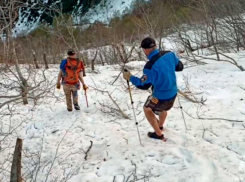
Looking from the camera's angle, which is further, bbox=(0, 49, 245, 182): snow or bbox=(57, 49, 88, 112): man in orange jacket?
bbox=(57, 49, 88, 112): man in orange jacket

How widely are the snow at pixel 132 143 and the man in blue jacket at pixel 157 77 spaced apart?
0.74 m

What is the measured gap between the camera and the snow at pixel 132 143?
14.7 feet

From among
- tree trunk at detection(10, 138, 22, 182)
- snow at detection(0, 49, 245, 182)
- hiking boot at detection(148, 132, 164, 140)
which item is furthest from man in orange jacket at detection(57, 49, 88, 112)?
tree trunk at detection(10, 138, 22, 182)

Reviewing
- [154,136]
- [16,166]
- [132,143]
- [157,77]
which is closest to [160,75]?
[157,77]

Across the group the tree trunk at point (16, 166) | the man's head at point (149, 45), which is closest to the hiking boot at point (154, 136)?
the man's head at point (149, 45)

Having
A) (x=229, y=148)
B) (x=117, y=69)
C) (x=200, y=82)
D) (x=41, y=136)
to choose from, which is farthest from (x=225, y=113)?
(x=117, y=69)

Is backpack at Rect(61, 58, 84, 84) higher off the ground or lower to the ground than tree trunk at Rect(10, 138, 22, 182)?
higher

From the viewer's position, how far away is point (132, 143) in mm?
5469

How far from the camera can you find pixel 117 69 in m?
14.6

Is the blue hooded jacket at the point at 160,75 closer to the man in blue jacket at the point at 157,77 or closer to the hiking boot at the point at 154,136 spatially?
the man in blue jacket at the point at 157,77

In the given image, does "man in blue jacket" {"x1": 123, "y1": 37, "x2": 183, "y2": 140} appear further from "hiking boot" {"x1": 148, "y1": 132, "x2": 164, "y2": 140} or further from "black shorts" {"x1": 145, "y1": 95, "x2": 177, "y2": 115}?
"hiking boot" {"x1": 148, "y1": 132, "x2": 164, "y2": 140}

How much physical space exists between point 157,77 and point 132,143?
4.80 ft

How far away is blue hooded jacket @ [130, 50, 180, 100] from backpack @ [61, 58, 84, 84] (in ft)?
9.24

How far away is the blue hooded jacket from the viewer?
4.57 meters
